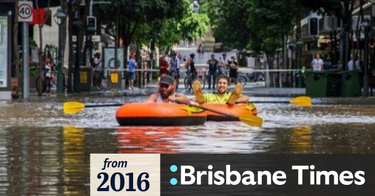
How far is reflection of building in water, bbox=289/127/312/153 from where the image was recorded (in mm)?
17984

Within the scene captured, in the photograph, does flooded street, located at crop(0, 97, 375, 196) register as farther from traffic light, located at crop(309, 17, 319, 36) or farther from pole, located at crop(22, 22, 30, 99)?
traffic light, located at crop(309, 17, 319, 36)

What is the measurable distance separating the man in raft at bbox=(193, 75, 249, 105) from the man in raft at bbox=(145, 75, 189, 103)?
3.09 feet

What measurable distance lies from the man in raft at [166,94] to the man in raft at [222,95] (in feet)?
3.09

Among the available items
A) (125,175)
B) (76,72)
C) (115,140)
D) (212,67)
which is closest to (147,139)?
(115,140)

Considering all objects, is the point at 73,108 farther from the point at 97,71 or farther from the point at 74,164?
the point at 97,71

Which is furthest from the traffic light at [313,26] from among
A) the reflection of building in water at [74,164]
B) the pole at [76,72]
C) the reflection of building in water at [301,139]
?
the reflection of building in water at [74,164]

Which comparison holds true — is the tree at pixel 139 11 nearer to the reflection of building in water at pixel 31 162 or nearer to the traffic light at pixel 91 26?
the traffic light at pixel 91 26

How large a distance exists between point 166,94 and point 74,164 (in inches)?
404

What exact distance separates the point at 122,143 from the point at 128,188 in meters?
7.68

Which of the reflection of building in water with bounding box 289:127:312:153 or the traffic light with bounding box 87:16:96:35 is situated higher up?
the traffic light with bounding box 87:16:96:35

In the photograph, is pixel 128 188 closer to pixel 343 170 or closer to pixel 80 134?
pixel 343 170

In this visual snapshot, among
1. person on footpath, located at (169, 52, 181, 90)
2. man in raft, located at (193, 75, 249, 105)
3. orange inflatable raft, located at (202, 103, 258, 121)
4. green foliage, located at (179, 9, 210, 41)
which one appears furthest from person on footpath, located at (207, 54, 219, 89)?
green foliage, located at (179, 9, 210, 41)

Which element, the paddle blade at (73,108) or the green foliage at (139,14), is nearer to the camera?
the paddle blade at (73,108)

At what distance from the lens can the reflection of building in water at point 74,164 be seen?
12484mm
